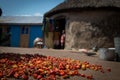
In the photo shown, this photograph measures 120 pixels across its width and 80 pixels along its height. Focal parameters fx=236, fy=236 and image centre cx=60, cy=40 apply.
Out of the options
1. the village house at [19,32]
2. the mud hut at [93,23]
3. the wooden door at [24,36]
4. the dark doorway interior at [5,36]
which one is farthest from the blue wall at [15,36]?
the mud hut at [93,23]

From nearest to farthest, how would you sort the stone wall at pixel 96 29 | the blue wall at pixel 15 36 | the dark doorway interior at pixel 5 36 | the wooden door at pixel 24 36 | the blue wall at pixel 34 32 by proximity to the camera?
the stone wall at pixel 96 29, the blue wall at pixel 34 32, the wooden door at pixel 24 36, the blue wall at pixel 15 36, the dark doorway interior at pixel 5 36

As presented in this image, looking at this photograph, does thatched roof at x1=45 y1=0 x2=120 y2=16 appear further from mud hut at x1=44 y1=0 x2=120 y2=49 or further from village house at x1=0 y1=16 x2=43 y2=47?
village house at x1=0 y1=16 x2=43 y2=47

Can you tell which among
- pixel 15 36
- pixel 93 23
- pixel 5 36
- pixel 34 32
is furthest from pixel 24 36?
pixel 93 23

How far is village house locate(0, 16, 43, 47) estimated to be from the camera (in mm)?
24297

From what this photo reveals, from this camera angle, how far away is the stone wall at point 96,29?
1523 centimetres

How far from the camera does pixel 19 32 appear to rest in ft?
81.5

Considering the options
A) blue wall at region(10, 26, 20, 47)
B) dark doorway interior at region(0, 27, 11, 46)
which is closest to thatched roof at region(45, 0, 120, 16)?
blue wall at region(10, 26, 20, 47)

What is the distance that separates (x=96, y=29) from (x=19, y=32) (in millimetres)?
11594

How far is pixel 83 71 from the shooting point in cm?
655

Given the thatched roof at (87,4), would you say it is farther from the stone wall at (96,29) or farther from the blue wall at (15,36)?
the blue wall at (15,36)

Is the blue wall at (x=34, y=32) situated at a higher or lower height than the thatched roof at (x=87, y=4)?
lower

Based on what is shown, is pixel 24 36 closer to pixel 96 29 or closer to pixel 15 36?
pixel 15 36

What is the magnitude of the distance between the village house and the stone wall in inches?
348

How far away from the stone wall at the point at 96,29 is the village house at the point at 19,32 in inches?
348
